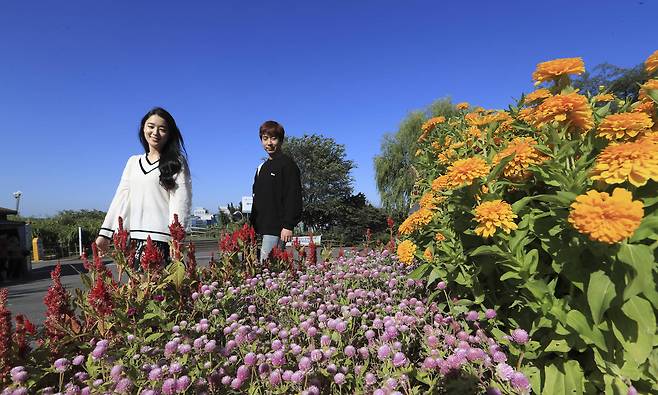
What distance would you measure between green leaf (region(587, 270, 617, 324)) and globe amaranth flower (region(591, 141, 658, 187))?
0.34m

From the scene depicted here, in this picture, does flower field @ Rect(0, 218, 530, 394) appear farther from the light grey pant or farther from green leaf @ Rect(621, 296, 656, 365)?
the light grey pant

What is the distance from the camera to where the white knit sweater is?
2.89 m

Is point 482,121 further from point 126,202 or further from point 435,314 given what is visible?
point 126,202

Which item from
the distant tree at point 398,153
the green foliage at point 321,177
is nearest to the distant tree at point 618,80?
the distant tree at point 398,153

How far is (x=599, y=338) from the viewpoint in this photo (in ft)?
4.45

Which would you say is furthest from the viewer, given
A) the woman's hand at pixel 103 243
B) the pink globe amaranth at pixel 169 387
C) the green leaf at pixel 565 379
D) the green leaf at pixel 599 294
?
the woman's hand at pixel 103 243

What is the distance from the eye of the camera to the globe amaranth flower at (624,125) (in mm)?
1523

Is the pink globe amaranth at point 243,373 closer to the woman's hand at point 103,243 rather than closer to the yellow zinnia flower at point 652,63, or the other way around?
the woman's hand at point 103,243

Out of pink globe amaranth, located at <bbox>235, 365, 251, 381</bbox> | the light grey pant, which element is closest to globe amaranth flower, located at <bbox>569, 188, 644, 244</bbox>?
pink globe amaranth, located at <bbox>235, 365, 251, 381</bbox>

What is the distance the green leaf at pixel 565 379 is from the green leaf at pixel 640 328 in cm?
22

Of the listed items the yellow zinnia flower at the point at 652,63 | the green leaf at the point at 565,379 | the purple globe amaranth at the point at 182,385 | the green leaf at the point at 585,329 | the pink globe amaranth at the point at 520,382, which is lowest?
the green leaf at the point at 565,379

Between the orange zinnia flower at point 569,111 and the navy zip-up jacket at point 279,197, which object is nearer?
the orange zinnia flower at point 569,111

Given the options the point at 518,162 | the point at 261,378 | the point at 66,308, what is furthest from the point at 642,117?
the point at 66,308

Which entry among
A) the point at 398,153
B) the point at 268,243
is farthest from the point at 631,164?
the point at 398,153
